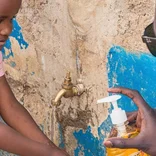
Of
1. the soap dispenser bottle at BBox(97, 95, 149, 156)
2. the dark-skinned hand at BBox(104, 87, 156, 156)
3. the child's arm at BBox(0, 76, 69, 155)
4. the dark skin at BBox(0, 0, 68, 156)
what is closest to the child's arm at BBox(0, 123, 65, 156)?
the dark skin at BBox(0, 0, 68, 156)

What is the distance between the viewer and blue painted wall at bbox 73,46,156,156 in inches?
70.2

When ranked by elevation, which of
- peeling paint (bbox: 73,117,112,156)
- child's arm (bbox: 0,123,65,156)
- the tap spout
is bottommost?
peeling paint (bbox: 73,117,112,156)

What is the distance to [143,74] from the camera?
5.93 ft

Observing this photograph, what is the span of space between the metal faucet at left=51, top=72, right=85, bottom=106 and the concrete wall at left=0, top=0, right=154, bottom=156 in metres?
0.03

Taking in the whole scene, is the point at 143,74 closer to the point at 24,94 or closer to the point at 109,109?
the point at 109,109

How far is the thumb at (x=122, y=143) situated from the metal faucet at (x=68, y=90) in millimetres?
900

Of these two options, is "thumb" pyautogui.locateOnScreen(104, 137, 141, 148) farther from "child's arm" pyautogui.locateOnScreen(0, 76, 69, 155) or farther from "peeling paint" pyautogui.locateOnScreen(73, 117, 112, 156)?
"peeling paint" pyautogui.locateOnScreen(73, 117, 112, 156)

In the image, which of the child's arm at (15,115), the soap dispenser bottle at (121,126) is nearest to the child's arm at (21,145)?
the child's arm at (15,115)

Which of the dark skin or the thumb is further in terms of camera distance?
the dark skin

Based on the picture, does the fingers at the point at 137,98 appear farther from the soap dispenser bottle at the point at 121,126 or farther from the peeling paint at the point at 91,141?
the peeling paint at the point at 91,141

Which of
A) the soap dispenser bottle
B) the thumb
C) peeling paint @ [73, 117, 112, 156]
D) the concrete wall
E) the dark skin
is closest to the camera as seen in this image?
the thumb

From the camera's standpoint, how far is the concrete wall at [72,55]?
1.90 metres

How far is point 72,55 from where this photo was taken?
221 cm

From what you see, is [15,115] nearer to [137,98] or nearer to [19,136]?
[19,136]
